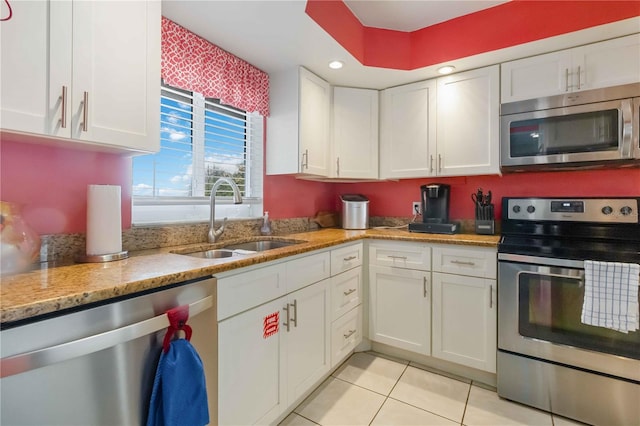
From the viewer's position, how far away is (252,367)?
1.33 m

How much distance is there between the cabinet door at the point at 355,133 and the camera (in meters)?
2.53

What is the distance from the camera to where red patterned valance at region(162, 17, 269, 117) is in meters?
1.61

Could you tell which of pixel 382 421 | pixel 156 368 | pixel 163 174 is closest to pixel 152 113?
pixel 163 174

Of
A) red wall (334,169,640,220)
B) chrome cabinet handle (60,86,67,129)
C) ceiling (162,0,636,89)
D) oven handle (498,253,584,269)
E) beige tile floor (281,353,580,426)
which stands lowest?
beige tile floor (281,353,580,426)

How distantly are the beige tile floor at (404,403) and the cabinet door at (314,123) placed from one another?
4.85ft

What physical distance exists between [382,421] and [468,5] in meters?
2.54

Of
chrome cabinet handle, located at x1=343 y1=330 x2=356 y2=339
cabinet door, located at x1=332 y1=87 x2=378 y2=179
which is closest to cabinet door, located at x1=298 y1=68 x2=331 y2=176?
cabinet door, located at x1=332 y1=87 x2=378 y2=179

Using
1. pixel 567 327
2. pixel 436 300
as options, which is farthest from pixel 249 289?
pixel 567 327

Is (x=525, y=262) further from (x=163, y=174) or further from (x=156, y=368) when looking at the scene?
(x=163, y=174)

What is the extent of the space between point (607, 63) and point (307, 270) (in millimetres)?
2146

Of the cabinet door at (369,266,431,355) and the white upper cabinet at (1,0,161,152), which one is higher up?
the white upper cabinet at (1,0,161,152)

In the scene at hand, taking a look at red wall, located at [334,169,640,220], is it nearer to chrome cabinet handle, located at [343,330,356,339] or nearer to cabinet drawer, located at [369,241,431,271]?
cabinet drawer, located at [369,241,431,271]

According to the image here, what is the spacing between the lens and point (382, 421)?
5.19ft

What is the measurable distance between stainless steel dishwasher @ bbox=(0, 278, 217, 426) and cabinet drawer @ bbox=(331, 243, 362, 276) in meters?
0.97
